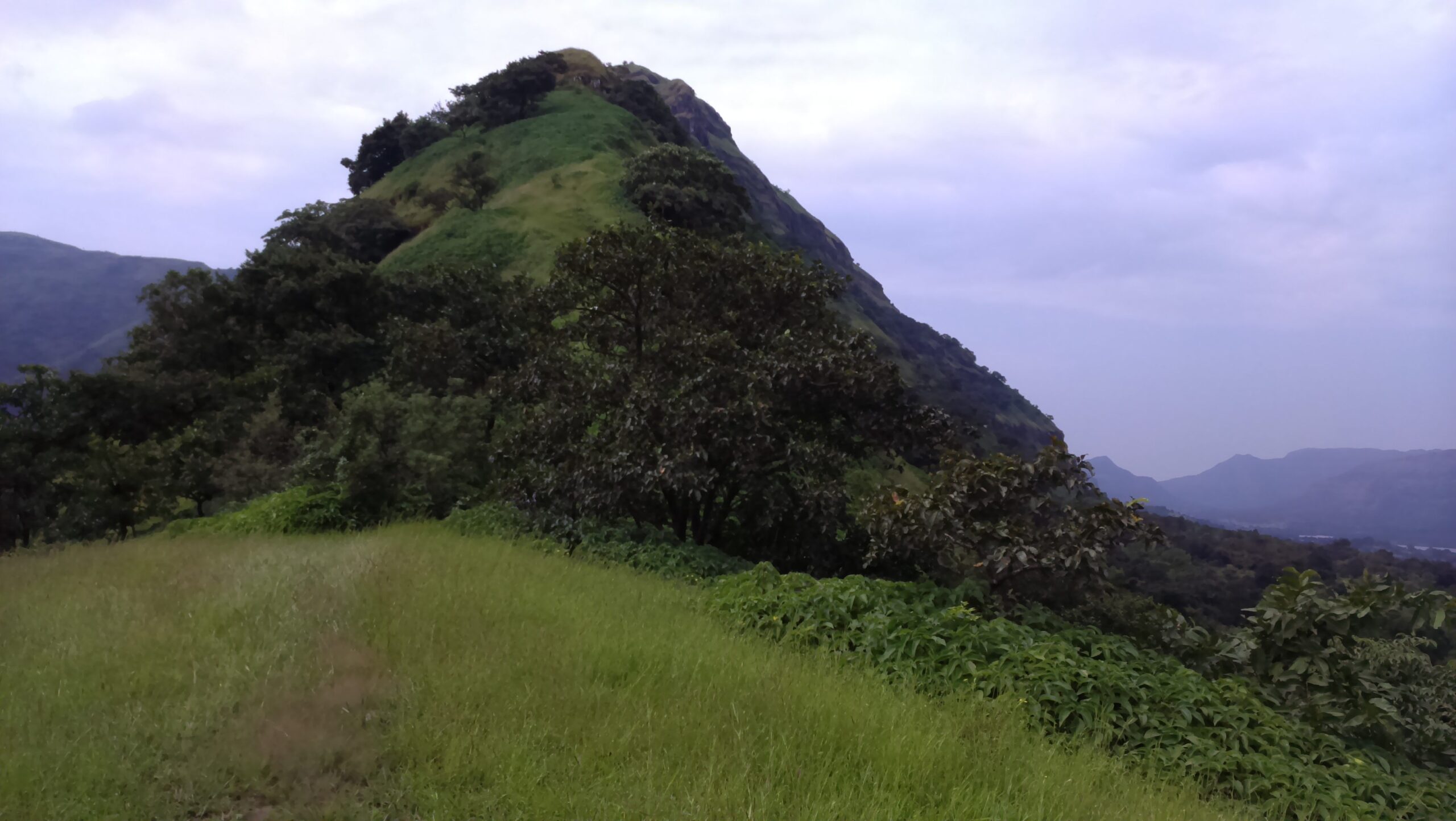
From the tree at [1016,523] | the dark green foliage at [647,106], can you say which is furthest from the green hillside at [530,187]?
the tree at [1016,523]

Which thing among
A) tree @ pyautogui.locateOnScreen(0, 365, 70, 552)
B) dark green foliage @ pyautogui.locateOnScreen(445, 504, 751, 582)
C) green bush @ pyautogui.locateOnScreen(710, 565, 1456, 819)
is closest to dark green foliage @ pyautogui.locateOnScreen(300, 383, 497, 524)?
dark green foliage @ pyautogui.locateOnScreen(445, 504, 751, 582)

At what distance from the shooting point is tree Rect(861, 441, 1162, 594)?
20.2 feet

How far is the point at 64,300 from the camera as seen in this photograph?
114m

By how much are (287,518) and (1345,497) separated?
65397mm

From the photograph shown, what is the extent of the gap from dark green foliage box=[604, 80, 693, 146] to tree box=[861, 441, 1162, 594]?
55.2 m

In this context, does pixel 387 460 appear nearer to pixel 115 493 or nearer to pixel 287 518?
pixel 287 518

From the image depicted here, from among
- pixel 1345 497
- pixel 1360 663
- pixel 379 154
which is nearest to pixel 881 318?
pixel 1345 497

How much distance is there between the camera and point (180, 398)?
22.6m

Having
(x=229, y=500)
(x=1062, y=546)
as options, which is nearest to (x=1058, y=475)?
(x=1062, y=546)

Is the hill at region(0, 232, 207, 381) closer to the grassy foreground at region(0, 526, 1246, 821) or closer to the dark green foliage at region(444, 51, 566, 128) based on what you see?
the dark green foliage at region(444, 51, 566, 128)

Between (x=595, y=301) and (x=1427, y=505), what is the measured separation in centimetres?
3976

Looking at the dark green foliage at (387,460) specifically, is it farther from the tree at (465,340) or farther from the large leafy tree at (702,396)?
the large leafy tree at (702,396)

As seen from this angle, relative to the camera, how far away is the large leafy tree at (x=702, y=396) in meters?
9.10

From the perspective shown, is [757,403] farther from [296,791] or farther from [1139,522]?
[296,791]
